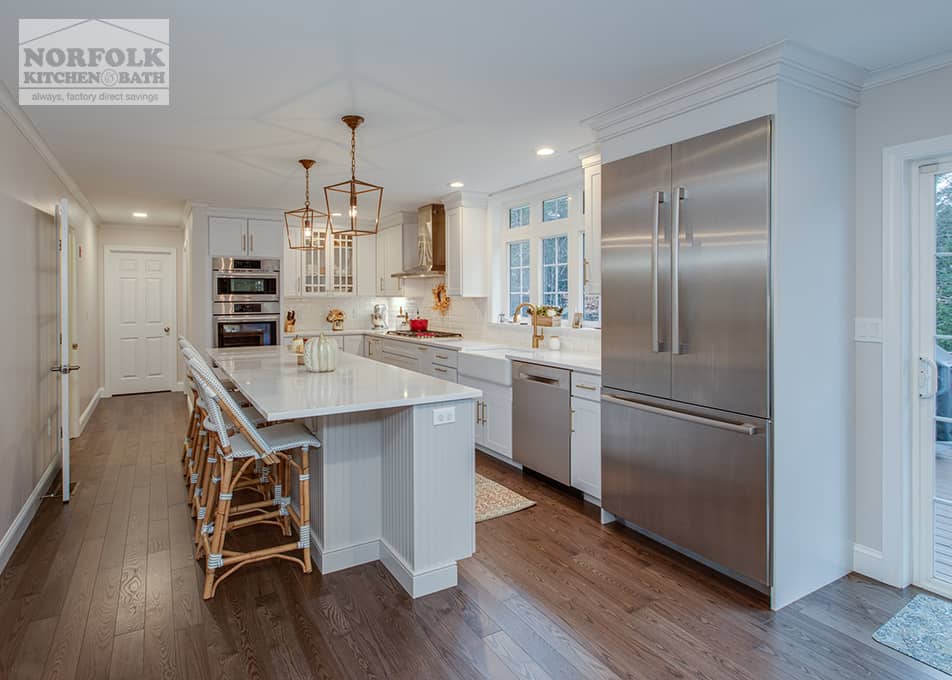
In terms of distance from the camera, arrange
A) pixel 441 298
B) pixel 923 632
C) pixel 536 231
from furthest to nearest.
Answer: pixel 441 298, pixel 536 231, pixel 923 632

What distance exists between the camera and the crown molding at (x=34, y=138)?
284 centimetres

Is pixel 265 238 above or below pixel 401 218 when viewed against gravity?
below

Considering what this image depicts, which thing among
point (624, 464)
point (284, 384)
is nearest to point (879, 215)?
point (624, 464)

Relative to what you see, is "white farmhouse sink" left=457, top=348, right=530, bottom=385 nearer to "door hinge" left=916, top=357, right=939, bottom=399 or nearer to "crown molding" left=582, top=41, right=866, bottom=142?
"crown molding" left=582, top=41, right=866, bottom=142

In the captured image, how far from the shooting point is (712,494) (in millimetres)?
2564

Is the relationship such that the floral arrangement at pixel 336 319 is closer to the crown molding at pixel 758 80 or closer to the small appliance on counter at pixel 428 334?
the small appliance on counter at pixel 428 334

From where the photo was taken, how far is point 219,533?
2.47 m

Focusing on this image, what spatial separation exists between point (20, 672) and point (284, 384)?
1.47 metres

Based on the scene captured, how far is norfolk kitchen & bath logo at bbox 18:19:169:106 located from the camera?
2.15m

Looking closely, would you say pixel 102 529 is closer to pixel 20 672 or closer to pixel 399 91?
pixel 20 672

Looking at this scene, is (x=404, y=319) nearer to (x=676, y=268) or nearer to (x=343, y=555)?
(x=343, y=555)

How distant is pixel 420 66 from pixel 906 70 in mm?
2169

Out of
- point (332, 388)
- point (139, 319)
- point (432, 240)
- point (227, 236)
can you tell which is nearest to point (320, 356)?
point (332, 388)

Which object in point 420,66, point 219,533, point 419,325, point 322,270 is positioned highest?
point 420,66
